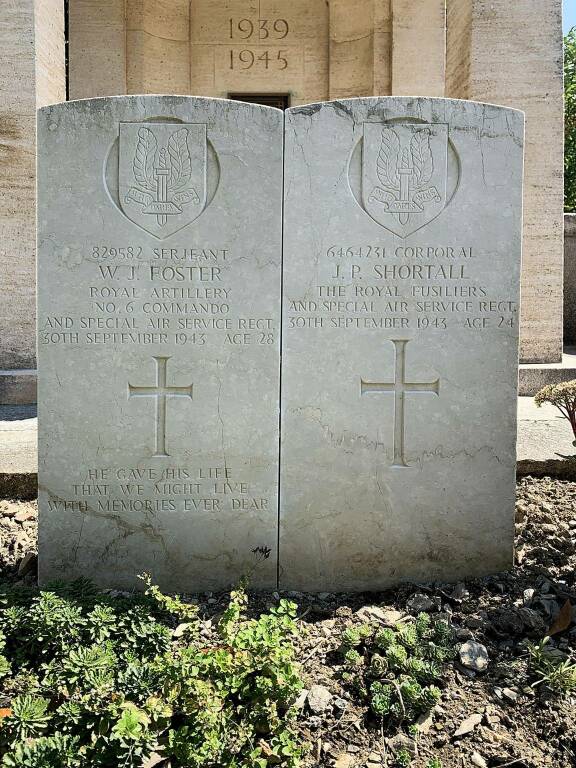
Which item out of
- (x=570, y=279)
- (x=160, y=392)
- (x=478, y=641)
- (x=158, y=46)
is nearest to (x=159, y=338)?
(x=160, y=392)

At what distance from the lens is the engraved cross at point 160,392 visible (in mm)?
3531

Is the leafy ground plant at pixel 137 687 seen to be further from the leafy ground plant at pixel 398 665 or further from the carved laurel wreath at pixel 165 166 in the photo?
the carved laurel wreath at pixel 165 166

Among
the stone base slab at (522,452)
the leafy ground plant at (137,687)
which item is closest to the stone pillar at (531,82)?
the stone base slab at (522,452)

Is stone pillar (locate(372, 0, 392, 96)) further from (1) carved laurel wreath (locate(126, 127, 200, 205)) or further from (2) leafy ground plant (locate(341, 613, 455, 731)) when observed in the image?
(2) leafy ground plant (locate(341, 613, 455, 731))

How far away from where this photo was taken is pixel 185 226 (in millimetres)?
3490

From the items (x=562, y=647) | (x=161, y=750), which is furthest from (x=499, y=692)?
(x=161, y=750)

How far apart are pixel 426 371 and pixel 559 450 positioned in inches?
73.2

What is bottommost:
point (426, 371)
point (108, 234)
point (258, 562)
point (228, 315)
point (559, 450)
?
point (258, 562)

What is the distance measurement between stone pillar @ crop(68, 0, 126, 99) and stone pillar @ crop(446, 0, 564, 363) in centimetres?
548

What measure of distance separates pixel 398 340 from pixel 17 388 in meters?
5.06

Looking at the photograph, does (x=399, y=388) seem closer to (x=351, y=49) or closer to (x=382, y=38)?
(x=382, y=38)

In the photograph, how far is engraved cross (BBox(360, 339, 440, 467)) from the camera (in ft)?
11.9

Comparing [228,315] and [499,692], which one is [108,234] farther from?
[499,692]

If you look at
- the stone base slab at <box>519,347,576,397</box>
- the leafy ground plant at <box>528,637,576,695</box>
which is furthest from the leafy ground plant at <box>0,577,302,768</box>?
the stone base slab at <box>519,347,576,397</box>
